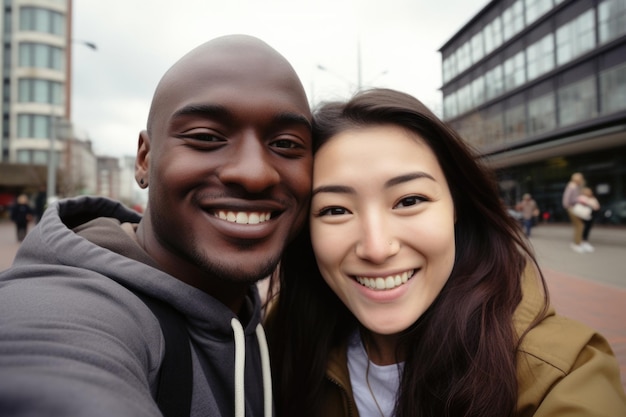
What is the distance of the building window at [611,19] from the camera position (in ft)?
63.8

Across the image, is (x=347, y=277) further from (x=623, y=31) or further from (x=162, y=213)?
(x=623, y=31)

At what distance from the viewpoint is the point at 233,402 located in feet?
4.26

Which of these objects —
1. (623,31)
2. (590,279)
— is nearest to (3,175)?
(590,279)

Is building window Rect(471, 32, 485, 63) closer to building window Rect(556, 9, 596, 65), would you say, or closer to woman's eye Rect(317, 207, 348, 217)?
building window Rect(556, 9, 596, 65)

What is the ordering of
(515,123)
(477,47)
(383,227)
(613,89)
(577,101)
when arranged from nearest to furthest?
(383,227), (613,89), (577,101), (515,123), (477,47)

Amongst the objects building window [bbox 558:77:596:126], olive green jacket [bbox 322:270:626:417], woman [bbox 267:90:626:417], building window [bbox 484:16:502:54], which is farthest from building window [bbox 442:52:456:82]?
olive green jacket [bbox 322:270:626:417]

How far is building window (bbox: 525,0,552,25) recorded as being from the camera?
24.7 meters

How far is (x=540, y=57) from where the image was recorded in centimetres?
2558

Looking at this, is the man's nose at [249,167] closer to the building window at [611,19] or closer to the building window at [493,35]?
the building window at [611,19]

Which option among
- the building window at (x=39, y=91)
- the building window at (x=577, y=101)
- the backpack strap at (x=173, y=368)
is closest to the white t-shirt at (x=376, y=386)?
the backpack strap at (x=173, y=368)

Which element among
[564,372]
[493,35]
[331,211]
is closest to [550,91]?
[493,35]

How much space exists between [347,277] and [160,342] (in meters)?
0.79

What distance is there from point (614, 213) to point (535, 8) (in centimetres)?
1392

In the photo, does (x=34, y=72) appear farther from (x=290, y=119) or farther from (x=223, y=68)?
(x=290, y=119)
